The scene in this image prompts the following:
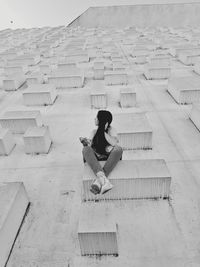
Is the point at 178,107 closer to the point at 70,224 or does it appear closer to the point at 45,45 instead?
the point at 70,224

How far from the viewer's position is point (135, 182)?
349cm

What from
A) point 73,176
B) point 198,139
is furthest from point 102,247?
point 198,139

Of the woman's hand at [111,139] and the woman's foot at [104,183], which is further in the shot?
the woman's hand at [111,139]

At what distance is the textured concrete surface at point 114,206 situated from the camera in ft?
9.46

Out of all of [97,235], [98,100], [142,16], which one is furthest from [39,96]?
[142,16]

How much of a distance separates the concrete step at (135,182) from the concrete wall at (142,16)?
29297mm

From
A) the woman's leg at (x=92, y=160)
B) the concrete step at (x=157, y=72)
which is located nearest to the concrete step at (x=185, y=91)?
the concrete step at (x=157, y=72)

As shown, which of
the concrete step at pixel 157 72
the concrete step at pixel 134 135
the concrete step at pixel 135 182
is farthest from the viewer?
the concrete step at pixel 157 72

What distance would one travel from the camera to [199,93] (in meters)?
6.66

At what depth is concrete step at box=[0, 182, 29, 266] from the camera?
289 centimetres

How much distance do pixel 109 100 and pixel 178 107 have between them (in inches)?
79.3

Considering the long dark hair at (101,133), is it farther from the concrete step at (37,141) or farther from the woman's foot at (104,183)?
the concrete step at (37,141)

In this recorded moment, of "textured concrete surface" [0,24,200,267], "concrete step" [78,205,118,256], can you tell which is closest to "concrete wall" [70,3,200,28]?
"textured concrete surface" [0,24,200,267]

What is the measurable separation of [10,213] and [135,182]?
1.74 metres
